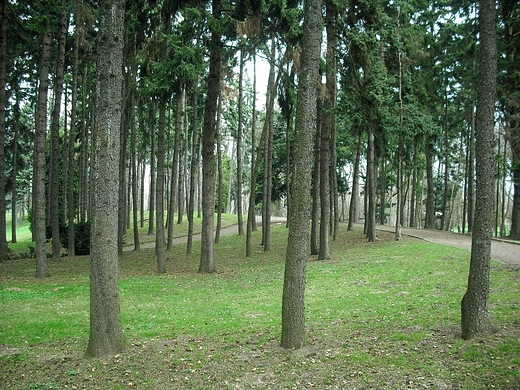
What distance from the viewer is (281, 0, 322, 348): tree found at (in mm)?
6555

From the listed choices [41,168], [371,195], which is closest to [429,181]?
[371,195]

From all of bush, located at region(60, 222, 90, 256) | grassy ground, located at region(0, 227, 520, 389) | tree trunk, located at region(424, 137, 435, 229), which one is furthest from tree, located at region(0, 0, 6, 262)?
tree trunk, located at region(424, 137, 435, 229)

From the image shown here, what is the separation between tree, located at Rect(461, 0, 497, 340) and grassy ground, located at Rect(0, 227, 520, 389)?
368mm

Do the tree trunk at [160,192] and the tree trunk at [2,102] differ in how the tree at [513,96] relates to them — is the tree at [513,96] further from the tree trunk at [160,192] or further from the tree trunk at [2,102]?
the tree trunk at [2,102]

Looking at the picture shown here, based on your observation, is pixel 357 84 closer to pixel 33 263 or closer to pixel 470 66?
pixel 470 66

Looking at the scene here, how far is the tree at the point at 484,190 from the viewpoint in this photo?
621 centimetres

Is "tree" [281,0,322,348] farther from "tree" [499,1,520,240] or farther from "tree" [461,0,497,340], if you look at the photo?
"tree" [499,1,520,240]

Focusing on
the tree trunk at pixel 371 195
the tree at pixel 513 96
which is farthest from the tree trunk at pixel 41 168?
the tree trunk at pixel 371 195

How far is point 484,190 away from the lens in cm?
620

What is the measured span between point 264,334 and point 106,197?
12.1ft

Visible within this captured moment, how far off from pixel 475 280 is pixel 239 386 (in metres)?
3.81

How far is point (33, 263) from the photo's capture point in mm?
16859

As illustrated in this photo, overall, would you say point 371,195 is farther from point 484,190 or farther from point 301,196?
point 301,196

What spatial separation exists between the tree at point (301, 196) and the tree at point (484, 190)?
2500 millimetres
